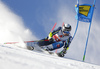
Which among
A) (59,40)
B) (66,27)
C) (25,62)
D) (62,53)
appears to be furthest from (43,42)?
(25,62)

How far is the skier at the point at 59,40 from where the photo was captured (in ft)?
21.8

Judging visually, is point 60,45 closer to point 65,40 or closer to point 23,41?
point 65,40

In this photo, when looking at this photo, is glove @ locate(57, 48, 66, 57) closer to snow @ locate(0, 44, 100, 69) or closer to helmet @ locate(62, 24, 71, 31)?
helmet @ locate(62, 24, 71, 31)

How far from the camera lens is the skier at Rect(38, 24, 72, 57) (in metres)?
6.64

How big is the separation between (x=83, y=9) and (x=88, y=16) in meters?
0.52

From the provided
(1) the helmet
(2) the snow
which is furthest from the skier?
(2) the snow

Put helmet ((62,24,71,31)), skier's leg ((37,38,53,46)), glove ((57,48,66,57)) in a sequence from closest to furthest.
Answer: helmet ((62,24,71,31)) < glove ((57,48,66,57)) < skier's leg ((37,38,53,46))

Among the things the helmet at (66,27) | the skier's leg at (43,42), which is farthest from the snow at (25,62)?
the skier's leg at (43,42)

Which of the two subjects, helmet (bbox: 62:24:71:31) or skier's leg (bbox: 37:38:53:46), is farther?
skier's leg (bbox: 37:38:53:46)

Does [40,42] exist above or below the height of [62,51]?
above

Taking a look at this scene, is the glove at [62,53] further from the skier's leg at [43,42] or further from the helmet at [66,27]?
the helmet at [66,27]

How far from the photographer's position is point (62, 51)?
6910 mm

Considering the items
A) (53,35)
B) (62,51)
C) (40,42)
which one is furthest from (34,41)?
(62,51)

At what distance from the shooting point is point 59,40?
713cm
